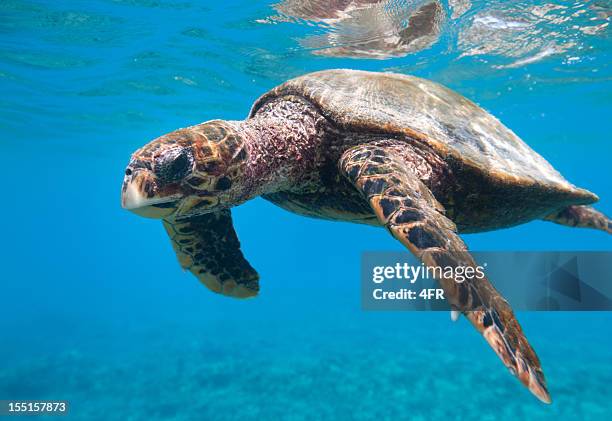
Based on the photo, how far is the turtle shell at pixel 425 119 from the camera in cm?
358

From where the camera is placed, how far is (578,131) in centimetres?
2712

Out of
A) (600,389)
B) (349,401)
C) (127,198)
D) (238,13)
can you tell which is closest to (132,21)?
(238,13)

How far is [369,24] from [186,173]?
952 centimetres

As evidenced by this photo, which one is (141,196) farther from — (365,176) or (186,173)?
(365,176)

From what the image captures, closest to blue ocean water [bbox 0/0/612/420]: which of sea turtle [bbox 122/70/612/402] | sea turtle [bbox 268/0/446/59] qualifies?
sea turtle [bbox 268/0/446/59]

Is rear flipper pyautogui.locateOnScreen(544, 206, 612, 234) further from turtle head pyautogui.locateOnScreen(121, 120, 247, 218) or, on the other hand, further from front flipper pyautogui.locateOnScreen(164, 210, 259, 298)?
turtle head pyautogui.locateOnScreen(121, 120, 247, 218)

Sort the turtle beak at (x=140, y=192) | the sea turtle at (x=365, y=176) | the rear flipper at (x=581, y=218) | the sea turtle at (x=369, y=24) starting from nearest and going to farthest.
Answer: the sea turtle at (x=365, y=176), the turtle beak at (x=140, y=192), the rear flipper at (x=581, y=218), the sea turtle at (x=369, y=24)

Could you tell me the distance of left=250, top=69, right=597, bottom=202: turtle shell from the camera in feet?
11.8

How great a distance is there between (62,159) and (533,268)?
1749 inches

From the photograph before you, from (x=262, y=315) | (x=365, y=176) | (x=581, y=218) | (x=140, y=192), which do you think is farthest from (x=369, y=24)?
(x=262, y=315)

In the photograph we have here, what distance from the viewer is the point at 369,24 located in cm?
1065

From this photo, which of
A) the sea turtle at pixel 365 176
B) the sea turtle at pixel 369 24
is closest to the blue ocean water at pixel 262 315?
the sea turtle at pixel 369 24

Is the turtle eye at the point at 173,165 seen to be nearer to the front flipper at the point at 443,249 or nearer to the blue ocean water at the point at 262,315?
the front flipper at the point at 443,249

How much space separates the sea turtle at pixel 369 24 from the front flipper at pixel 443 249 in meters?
7.95
